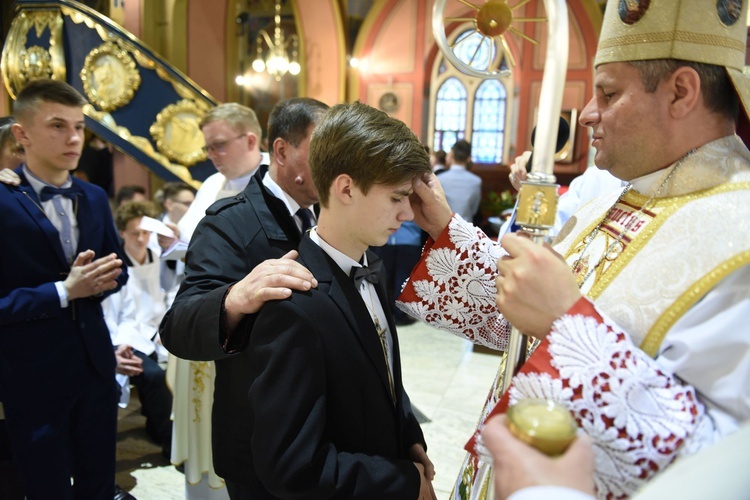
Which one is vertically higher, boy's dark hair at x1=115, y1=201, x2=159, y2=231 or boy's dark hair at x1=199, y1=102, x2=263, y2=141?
boy's dark hair at x1=199, y1=102, x2=263, y2=141

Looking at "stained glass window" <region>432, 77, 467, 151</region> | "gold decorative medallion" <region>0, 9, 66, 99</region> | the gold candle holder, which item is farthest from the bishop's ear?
"stained glass window" <region>432, 77, 467, 151</region>

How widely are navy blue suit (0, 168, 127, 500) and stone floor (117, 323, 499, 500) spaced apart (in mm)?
742

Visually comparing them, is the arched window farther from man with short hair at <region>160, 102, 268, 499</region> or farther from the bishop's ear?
the bishop's ear

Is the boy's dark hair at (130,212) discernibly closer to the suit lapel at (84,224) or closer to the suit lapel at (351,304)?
the suit lapel at (84,224)

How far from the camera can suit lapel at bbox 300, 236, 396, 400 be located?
3.99 feet

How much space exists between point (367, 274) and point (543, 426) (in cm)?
70

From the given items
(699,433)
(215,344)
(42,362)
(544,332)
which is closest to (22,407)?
(42,362)

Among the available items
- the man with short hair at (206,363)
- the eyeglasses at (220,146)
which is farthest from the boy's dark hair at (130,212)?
the eyeglasses at (220,146)

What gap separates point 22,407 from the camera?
2232 mm

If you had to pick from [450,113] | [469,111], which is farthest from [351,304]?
[450,113]

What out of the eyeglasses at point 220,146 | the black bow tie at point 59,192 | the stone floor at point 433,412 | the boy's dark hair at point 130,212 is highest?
the eyeglasses at point 220,146

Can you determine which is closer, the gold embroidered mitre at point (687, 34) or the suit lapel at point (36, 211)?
the gold embroidered mitre at point (687, 34)

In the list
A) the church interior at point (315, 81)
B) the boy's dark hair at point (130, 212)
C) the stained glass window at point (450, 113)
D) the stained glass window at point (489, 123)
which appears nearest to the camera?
the church interior at point (315, 81)

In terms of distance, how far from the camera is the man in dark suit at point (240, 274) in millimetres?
1329
